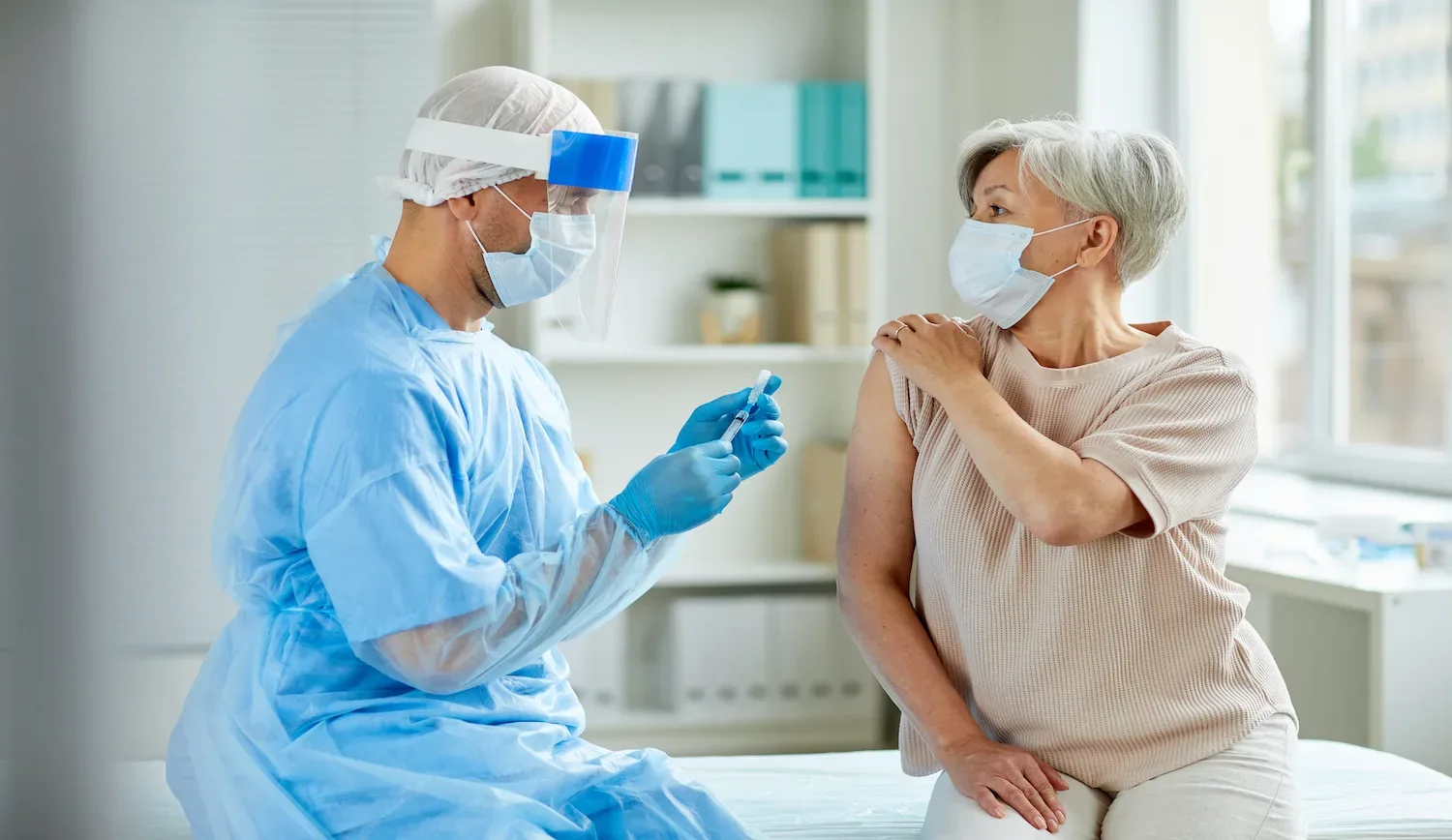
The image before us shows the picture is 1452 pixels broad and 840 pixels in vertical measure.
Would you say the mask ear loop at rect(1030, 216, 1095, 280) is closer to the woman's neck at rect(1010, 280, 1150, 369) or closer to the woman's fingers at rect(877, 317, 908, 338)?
the woman's neck at rect(1010, 280, 1150, 369)

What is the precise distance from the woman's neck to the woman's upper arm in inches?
7.2

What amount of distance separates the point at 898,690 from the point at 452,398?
0.60m

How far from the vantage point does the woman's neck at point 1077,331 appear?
1.43m

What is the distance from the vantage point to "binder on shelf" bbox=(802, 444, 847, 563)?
119 inches

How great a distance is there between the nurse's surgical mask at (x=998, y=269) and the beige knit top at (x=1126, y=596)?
126mm

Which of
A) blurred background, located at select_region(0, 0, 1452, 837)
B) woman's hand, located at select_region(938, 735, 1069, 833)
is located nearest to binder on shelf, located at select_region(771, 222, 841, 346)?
blurred background, located at select_region(0, 0, 1452, 837)

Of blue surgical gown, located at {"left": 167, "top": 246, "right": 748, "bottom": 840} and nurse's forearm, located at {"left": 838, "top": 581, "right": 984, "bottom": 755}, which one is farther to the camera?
nurse's forearm, located at {"left": 838, "top": 581, "right": 984, "bottom": 755}

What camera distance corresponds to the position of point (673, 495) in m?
1.19

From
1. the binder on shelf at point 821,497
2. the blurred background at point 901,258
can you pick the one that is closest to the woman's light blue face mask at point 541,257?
the blurred background at point 901,258

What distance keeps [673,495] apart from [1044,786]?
1.61 feet

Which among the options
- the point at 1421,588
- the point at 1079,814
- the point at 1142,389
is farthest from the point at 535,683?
the point at 1421,588

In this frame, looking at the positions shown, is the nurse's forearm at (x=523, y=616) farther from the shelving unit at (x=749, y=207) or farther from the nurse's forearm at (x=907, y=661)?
the shelving unit at (x=749, y=207)

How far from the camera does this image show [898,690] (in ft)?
4.55

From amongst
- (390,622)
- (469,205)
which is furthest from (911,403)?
(390,622)
